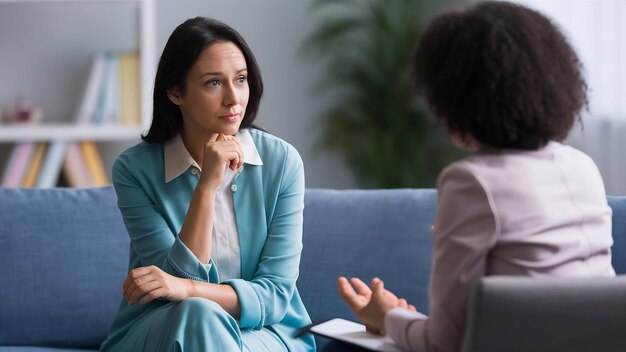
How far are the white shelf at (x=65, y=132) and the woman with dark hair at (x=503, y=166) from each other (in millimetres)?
2774

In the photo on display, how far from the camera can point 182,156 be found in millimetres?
1970

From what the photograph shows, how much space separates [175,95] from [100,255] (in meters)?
0.58

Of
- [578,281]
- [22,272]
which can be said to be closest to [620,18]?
[22,272]

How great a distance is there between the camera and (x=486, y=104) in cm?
130

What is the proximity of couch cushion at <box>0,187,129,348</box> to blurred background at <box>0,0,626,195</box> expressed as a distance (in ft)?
5.42

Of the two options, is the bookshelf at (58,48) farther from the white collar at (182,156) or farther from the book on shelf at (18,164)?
the white collar at (182,156)

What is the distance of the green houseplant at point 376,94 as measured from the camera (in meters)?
4.37

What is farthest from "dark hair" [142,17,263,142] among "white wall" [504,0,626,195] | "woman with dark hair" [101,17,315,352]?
"white wall" [504,0,626,195]

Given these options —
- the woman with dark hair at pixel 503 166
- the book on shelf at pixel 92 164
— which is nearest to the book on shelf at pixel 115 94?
the book on shelf at pixel 92 164

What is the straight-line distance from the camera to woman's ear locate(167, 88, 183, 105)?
6.34 ft

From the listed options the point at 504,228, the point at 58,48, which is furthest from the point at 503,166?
the point at 58,48

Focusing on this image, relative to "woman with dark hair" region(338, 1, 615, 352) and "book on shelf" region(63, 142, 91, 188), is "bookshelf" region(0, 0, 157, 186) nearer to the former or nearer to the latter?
"book on shelf" region(63, 142, 91, 188)

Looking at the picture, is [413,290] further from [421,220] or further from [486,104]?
[486,104]

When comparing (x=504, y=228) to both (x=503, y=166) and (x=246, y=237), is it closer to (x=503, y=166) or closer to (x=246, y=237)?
(x=503, y=166)
